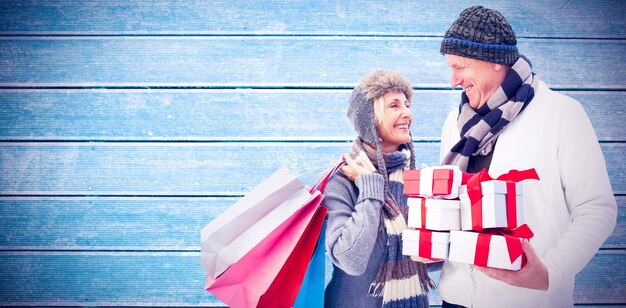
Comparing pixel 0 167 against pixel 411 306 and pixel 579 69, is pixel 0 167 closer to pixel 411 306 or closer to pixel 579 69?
pixel 411 306

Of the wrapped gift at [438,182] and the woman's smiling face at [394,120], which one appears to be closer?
the wrapped gift at [438,182]

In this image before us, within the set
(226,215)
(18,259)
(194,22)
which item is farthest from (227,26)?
(18,259)

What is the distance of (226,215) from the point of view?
117cm

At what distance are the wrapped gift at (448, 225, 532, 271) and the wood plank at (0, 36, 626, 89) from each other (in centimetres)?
98

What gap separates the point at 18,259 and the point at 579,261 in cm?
200

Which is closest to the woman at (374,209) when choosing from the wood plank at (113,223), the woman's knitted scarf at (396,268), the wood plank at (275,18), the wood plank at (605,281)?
the woman's knitted scarf at (396,268)

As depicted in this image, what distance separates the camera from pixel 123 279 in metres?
1.68

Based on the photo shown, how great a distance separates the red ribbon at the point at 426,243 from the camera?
925 millimetres

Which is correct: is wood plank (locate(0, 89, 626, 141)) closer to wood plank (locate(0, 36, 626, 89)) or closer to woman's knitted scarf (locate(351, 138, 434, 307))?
wood plank (locate(0, 36, 626, 89))

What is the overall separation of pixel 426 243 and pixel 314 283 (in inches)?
16.6

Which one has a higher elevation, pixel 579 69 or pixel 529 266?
pixel 579 69

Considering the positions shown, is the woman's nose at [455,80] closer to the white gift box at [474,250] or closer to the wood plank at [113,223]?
the white gift box at [474,250]

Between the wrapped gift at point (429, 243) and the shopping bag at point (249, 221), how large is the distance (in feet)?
1.17

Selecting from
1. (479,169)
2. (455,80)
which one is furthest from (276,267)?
(455,80)
